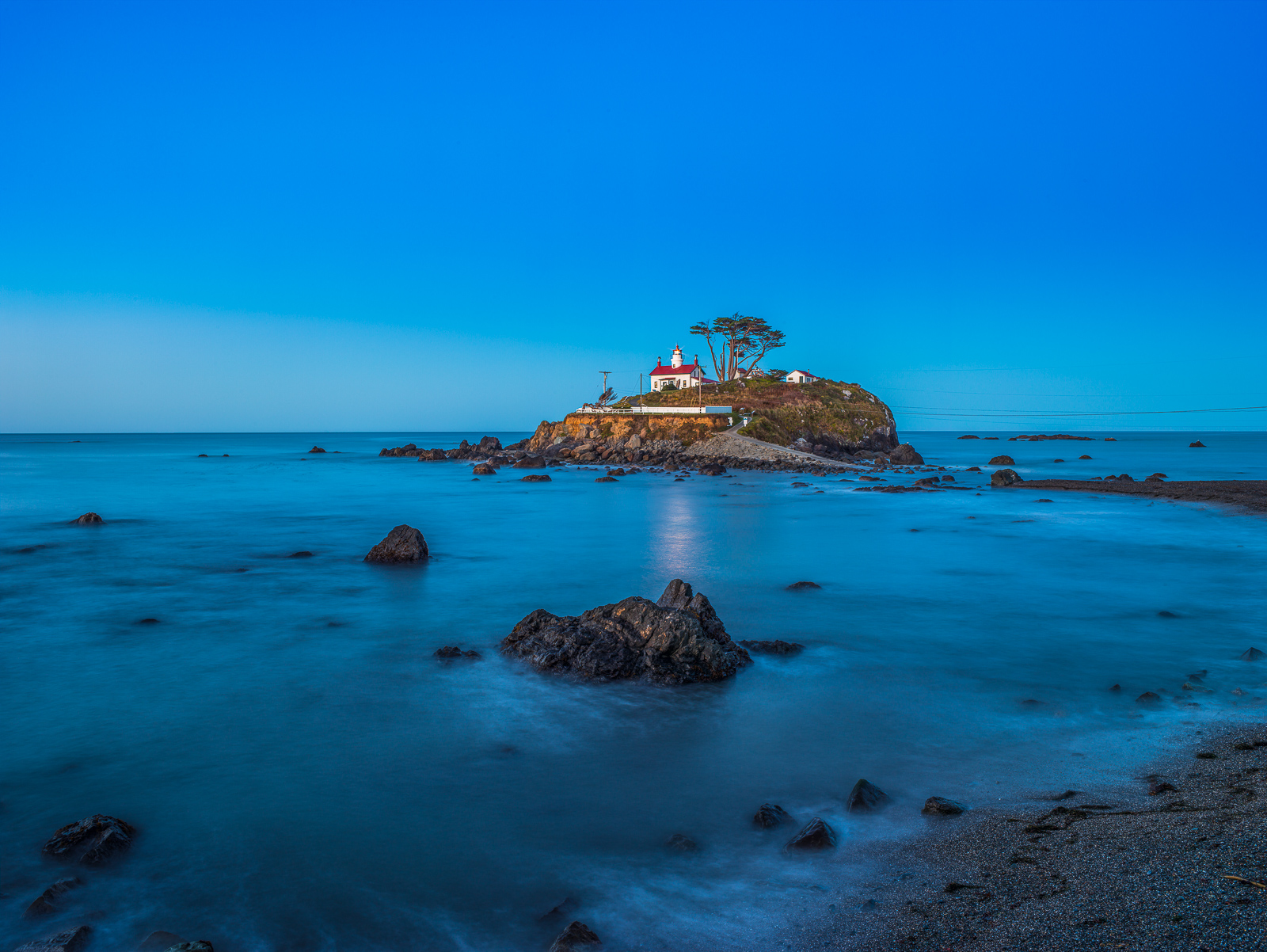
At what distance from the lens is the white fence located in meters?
80.9

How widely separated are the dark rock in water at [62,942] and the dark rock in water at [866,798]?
646 cm

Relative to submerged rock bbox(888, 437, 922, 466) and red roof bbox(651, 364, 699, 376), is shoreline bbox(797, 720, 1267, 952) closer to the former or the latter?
submerged rock bbox(888, 437, 922, 466)

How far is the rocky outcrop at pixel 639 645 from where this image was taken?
11.6 metres

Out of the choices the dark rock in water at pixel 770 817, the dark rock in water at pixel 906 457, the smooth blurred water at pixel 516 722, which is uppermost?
the dark rock in water at pixel 906 457

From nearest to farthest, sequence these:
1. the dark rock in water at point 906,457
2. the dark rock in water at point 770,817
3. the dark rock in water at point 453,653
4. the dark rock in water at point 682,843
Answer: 1. the dark rock in water at point 682,843
2. the dark rock in water at point 770,817
3. the dark rock in water at point 453,653
4. the dark rock in water at point 906,457

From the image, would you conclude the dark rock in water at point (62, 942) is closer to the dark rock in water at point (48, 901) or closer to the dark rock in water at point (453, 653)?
the dark rock in water at point (48, 901)

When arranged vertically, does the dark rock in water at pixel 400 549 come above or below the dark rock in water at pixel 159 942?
above

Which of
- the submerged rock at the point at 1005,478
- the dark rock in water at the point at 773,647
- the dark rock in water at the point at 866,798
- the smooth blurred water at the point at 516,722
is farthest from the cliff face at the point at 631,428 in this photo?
the dark rock in water at the point at 866,798

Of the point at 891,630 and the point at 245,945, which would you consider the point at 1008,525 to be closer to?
the point at 891,630

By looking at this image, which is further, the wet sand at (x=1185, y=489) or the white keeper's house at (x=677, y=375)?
the white keeper's house at (x=677, y=375)

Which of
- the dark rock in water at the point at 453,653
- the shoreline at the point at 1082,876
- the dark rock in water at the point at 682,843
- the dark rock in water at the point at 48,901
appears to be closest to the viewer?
the shoreline at the point at 1082,876

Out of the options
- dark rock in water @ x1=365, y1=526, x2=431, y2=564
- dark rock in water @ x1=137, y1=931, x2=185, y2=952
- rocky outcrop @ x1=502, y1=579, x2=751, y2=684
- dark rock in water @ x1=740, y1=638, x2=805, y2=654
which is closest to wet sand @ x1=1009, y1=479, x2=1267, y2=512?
dark rock in water @ x1=740, y1=638, x2=805, y2=654

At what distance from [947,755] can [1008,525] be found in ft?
84.0

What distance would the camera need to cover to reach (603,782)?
8453 mm
